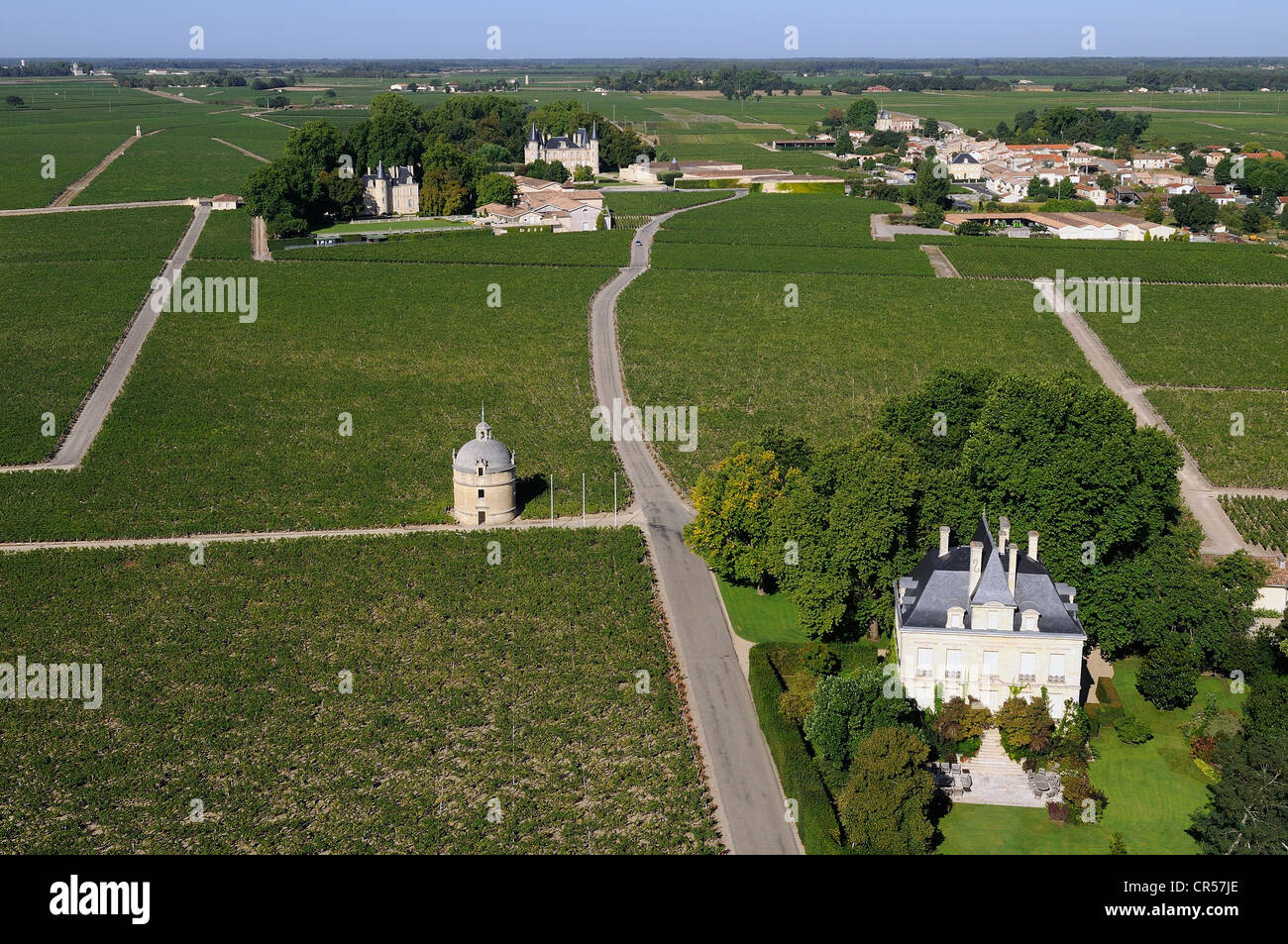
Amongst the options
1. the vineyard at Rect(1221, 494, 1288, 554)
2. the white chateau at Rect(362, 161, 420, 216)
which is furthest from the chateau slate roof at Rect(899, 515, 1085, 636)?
the white chateau at Rect(362, 161, 420, 216)

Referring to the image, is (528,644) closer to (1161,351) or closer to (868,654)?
(868,654)

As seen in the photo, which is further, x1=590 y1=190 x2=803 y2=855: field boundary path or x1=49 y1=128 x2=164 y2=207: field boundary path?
x1=49 y1=128 x2=164 y2=207: field boundary path

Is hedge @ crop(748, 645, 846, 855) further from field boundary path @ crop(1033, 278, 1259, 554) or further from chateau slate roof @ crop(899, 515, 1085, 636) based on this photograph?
field boundary path @ crop(1033, 278, 1259, 554)

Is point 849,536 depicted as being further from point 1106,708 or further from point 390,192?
point 390,192

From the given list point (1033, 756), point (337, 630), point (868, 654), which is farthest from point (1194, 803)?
point (337, 630)

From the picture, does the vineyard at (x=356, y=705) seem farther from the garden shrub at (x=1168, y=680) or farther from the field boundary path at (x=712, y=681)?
the garden shrub at (x=1168, y=680)

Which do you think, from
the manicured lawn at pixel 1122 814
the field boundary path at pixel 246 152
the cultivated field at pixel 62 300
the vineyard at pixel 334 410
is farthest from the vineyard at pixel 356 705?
the field boundary path at pixel 246 152
